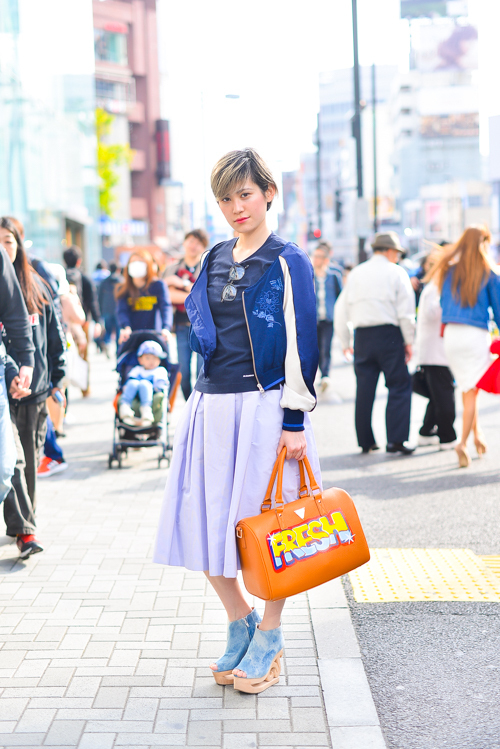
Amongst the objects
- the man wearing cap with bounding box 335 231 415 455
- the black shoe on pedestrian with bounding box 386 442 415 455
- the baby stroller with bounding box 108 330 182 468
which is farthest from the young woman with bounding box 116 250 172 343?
the black shoe on pedestrian with bounding box 386 442 415 455

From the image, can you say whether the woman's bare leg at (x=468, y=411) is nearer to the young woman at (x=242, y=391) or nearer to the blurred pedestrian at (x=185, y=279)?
the blurred pedestrian at (x=185, y=279)

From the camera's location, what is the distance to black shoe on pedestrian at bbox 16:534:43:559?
17.0ft

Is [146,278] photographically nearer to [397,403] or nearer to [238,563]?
[397,403]

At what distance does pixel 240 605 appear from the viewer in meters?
3.57

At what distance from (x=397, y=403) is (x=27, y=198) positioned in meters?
14.2

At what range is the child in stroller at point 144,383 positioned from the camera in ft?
25.8

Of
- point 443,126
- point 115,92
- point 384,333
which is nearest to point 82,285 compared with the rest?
point 384,333

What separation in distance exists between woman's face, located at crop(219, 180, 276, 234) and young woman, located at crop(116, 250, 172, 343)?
5.31 meters

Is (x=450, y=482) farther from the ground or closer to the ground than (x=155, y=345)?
closer to the ground

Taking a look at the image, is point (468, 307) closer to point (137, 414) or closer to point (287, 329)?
point (137, 414)

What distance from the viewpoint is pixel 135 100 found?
70188mm

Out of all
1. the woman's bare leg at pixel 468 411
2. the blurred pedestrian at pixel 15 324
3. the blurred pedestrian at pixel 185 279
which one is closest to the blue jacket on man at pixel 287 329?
the blurred pedestrian at pixel 15 324

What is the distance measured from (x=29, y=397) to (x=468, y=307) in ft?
12.8

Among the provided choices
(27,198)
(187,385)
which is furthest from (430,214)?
(187,385)
